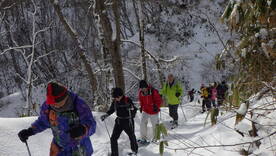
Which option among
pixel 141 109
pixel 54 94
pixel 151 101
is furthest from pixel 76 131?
pixel 141 109

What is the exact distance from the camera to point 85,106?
3799 millimetres

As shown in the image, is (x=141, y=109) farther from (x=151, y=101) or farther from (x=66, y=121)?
(x=66, y=121)

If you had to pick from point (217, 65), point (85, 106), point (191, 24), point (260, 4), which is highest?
point (191, 24)

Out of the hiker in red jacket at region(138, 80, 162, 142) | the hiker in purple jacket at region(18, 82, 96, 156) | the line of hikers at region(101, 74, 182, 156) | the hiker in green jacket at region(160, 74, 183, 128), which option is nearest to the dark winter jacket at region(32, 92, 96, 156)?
the hiker in purple jacket at region(18, 82, 96, 156)

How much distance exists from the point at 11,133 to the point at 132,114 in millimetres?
2526

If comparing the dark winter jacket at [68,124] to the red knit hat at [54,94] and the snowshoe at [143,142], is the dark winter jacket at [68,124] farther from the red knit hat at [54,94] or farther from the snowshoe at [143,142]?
the snowshoe at [143,142]

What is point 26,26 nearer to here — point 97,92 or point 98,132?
point 97,92

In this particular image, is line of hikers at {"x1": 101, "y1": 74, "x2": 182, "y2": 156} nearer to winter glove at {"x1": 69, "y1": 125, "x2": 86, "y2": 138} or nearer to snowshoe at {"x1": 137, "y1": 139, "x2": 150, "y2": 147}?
snowshoe at {"x1": 137, "y1": 139, "x2": 150, "y2": 147}

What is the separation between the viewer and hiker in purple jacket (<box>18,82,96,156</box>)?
357 centimetres

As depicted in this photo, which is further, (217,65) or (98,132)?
(98,132)

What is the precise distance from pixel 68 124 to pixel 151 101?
11.9ft

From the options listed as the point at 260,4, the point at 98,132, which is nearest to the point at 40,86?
the point at 98,132

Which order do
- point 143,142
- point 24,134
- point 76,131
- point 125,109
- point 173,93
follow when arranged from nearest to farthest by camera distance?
point 76,131 < point 24,134 < point 125,109 < point 143,142 < point 173,93

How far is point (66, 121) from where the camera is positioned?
3.78m
